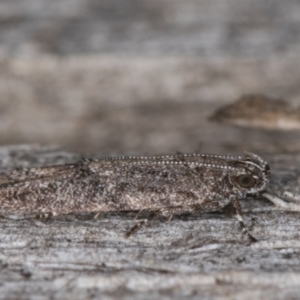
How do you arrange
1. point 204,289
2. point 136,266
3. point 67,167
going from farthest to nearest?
point 67,167
point 136,266
point 204,289

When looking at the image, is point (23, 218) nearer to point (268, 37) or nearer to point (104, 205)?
point (104, 205)

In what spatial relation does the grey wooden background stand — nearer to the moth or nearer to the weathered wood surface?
the weathered wood surface

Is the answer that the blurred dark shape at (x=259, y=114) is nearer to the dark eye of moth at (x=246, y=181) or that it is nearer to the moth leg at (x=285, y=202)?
the dark eye of moth at (x=246, y=181)

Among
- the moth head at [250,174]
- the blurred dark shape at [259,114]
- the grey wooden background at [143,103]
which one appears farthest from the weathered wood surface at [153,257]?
the blurred dark shape at [259,114]

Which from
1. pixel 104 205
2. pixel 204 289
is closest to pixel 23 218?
pixel 104 205

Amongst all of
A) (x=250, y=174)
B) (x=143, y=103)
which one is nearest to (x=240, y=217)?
(x=250, y=174)
